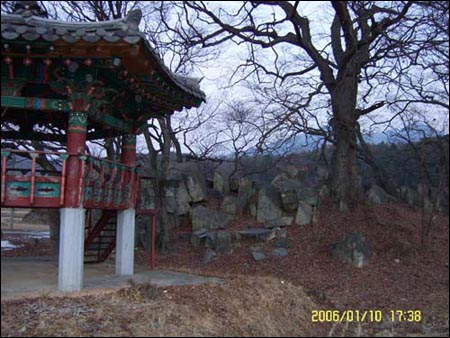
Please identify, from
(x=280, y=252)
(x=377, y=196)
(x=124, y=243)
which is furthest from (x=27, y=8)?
(x=377, y=196)

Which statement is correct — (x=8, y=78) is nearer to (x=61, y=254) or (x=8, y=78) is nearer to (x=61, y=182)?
(x=61, y=182)

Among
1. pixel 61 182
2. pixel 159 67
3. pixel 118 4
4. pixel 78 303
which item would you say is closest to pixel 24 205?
pixel 61 182

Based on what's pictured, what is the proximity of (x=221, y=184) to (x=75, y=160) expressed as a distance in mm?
11447

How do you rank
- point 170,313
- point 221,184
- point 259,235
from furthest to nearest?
point 221,184
point 259,235
point 170,313

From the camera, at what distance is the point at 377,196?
17969 mm

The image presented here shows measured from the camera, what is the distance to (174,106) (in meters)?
12.0

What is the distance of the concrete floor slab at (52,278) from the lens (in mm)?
8852

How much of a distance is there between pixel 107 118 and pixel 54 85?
1.57 meters

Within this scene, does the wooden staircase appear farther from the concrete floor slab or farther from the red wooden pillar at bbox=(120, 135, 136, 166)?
the red wooden pillar at bbox=(120, 135, 136, 166)

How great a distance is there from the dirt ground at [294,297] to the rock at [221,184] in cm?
471

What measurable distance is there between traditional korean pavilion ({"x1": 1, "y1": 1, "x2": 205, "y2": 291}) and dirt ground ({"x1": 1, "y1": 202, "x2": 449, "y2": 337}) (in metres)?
1.57

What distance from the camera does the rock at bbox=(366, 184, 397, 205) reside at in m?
17.8
